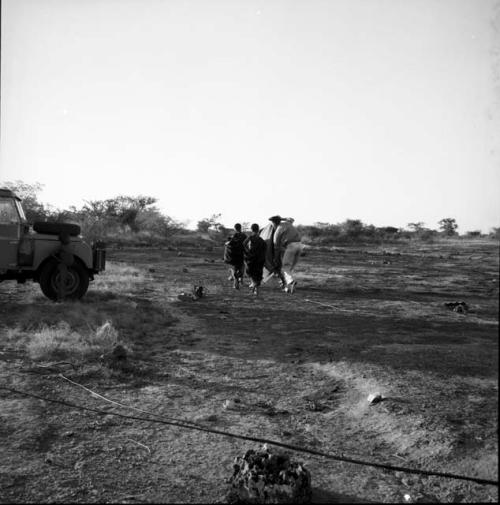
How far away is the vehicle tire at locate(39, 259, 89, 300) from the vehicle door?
0.61 metres

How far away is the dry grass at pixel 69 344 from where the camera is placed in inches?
250

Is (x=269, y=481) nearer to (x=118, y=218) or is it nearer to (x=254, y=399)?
(x=254, y=399)

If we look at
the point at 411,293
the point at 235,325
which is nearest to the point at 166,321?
the point at 235,325

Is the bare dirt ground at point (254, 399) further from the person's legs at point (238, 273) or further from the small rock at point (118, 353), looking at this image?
the person's legs at point (238, 273)

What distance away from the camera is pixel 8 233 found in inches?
368

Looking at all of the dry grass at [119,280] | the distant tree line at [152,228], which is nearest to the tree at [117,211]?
the distant tree line at [152,228]

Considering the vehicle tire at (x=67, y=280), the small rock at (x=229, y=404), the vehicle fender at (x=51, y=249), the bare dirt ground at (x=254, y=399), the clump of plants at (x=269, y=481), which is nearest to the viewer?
the clump of plants at (x=269, y=481)

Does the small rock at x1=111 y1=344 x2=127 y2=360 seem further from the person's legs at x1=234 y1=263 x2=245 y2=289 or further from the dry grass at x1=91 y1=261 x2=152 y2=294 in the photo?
the person's legs at x1=234 y1=263 x2=245 y2=289

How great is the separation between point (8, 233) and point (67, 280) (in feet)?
4.70

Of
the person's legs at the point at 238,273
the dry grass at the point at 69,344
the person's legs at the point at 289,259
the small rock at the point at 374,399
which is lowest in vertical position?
the dry grass at the point at 69,344

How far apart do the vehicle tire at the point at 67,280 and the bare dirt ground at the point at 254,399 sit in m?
0.40

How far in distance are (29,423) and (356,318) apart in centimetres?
604

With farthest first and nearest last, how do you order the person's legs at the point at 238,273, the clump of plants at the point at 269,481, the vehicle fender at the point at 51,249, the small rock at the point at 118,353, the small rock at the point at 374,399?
the person's legs at the point at 238,273
the vehicle fender at the point at 51,249
the small rock at the point at 118,353
the small rock at the point at 374,399
the clump of plants at the point at 269,481

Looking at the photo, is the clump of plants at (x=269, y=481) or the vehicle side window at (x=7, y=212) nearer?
the clump of plants at (x=269, y=481)
